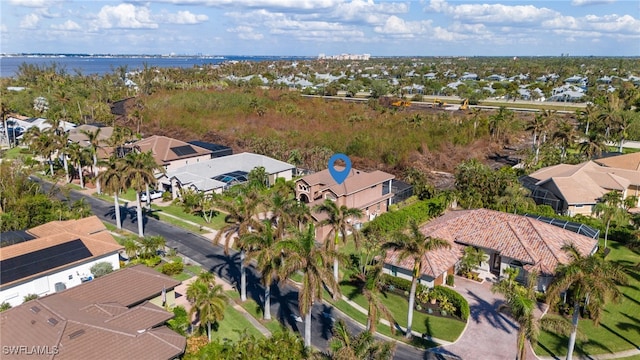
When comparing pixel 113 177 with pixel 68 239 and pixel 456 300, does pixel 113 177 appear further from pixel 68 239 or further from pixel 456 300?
pixel 456 300

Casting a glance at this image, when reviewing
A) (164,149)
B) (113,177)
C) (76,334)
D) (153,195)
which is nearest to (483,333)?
(76,334)

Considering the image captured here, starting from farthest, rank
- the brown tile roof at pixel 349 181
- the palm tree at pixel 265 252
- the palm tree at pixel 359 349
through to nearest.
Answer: the brown tile roof at pixel 349 181, the palm tree at pixel 265 252, the palm tree at pixel 359 349

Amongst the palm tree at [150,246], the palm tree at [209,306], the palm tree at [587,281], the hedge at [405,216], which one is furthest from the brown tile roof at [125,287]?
the palm tree at [587,281]

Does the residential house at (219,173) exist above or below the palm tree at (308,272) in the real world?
below

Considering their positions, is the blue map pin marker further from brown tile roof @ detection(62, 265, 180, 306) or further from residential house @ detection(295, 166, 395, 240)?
brown tile roof @ detection(62, 265, 180, 306)

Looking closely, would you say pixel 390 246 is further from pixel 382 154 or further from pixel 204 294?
pixel 382 154

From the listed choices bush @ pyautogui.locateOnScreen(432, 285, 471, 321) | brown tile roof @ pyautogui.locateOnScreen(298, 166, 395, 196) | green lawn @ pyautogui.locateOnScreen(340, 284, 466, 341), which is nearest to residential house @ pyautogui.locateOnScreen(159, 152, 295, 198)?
brown tile roof @ pyautogui.locateOnScreen(298, 166, 395, 196)

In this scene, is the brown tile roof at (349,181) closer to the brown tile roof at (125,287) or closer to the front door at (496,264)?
the front door at (496,264)
